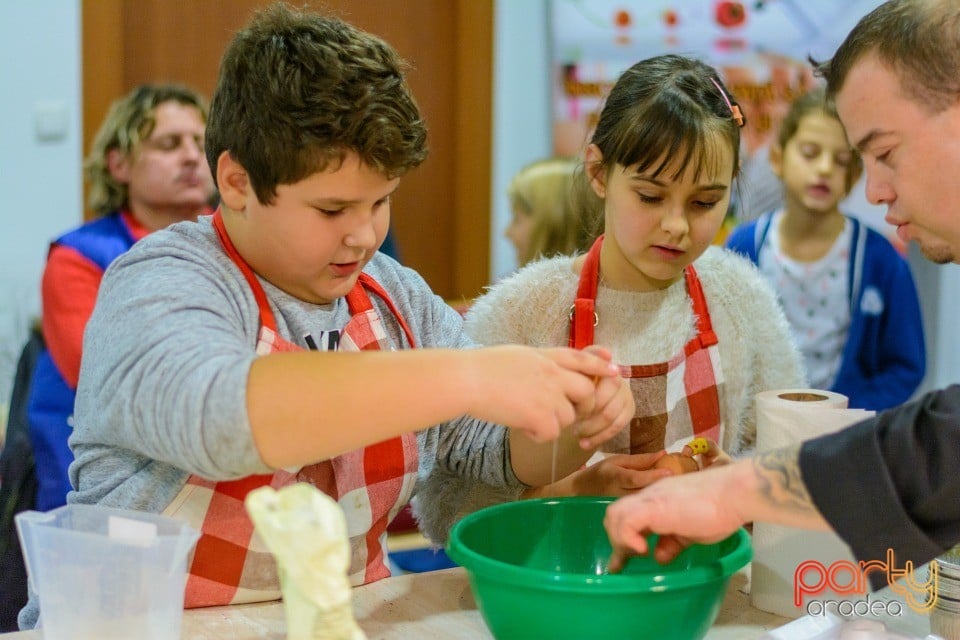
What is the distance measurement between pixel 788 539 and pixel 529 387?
39 cm

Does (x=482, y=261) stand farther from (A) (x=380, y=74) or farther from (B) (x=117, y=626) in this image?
(B) (x=117, y=626)

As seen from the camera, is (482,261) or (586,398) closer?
(586,398)

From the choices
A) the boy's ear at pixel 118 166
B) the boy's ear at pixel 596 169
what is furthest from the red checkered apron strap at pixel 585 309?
the boy's ear at pixel 118 166

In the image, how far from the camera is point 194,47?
3.61 metres

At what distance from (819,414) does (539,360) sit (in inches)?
13.2

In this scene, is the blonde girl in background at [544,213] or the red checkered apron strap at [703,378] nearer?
the red checkered apron strap at [703,378]

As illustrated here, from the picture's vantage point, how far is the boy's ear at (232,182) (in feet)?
3.92

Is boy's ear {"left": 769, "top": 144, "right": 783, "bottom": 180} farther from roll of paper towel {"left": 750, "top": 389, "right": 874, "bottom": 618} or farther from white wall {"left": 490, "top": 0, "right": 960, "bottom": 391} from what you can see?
roll of paper towel {"left": 750, "top": 389, "right": 874, "bottom": 618}

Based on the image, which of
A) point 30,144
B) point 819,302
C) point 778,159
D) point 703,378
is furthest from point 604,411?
point 30,144

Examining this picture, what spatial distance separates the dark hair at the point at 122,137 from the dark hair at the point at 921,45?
2023 millimetres

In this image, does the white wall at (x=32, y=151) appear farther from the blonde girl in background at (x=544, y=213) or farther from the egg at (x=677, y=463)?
the egg at (x=677, y=463)

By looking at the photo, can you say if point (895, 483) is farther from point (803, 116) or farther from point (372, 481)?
point (803, 116)

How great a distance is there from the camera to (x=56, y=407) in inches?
92.8

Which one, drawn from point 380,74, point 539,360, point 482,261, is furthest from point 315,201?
point 482,261
